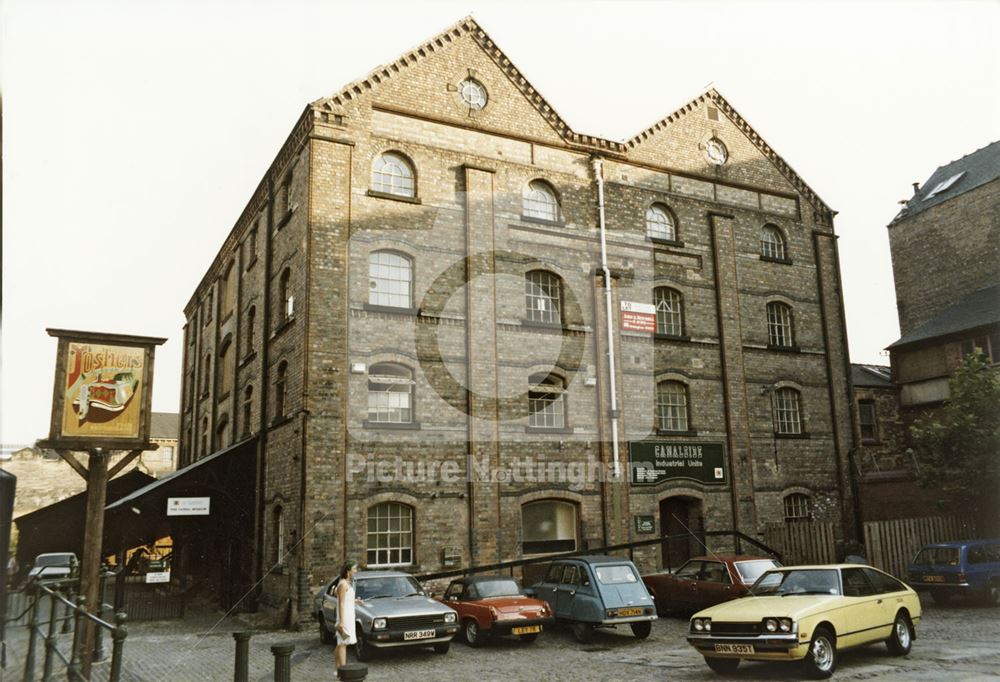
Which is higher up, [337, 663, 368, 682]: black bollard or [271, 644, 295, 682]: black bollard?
[337, 663, 368, 682]: black bollard

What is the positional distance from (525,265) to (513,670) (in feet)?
36.1

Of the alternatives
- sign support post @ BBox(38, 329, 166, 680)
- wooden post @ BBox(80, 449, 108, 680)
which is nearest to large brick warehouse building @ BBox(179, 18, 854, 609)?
wooden post @ BBox(80, 449, 108, 680)

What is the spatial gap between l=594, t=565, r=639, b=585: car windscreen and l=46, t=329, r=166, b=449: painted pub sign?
8.33 m

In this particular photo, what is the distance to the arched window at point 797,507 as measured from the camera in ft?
72.3

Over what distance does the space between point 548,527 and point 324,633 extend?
667 cm

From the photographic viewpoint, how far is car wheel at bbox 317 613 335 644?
13867 millimetres

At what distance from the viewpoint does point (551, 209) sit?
20.7 meters

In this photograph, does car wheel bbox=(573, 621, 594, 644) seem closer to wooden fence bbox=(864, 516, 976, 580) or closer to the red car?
the red car

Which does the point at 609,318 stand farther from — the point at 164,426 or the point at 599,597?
the point at 164,426

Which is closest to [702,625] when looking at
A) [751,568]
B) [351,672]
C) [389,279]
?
[751,568]

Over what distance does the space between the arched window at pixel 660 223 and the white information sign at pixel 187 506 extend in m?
14.4

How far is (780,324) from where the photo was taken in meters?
23.6

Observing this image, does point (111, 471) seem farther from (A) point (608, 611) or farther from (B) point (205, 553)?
(B) point (205, 553)

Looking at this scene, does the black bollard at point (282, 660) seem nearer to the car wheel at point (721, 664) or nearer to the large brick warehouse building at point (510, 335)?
the car wheel at point (721, 664)
